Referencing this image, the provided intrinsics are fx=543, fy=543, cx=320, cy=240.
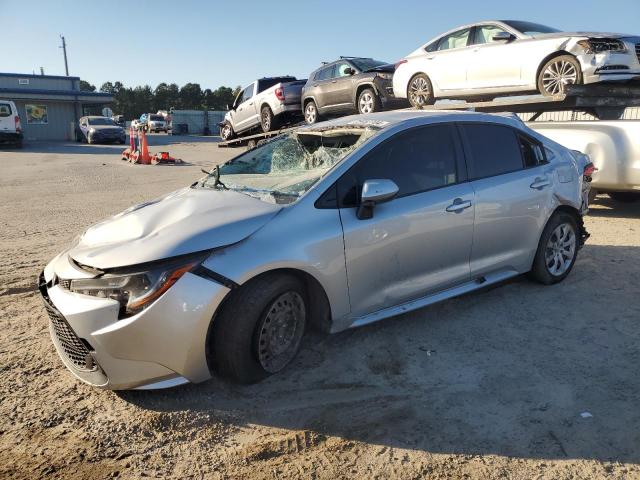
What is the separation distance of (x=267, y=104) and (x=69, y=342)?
12863 mm

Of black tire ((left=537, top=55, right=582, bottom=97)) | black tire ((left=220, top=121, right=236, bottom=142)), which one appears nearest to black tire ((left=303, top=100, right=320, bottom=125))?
black tire ((left=220, top=121, right=236, bottom=142))

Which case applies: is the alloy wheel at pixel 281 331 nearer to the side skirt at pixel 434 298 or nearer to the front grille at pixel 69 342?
the side skirt at pixel 434 298

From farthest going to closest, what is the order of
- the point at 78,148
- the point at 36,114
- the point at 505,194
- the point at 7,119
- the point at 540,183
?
1. the point at 36,114
2. the point at 78,148
3. the point at 7,119
4. the point at 540,183
5. the point at 505,194

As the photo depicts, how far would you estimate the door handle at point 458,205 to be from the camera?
4.10 meters

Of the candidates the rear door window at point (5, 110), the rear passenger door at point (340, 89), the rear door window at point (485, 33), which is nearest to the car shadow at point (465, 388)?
the rear door window at point (485, 33)

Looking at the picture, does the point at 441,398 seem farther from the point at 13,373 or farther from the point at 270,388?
the point at 13,373

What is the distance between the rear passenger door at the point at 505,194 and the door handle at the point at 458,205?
13cm

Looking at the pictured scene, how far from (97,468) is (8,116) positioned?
28.6 meters

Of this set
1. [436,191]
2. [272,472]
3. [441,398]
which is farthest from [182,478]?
[436,191]

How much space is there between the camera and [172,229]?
10.6 ft

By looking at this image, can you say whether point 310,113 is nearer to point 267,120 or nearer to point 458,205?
point 267,120

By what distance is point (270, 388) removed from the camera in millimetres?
3340

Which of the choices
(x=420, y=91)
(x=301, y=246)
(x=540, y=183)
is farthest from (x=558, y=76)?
(x=301, y=246)

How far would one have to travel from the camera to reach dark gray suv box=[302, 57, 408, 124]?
463 inches
